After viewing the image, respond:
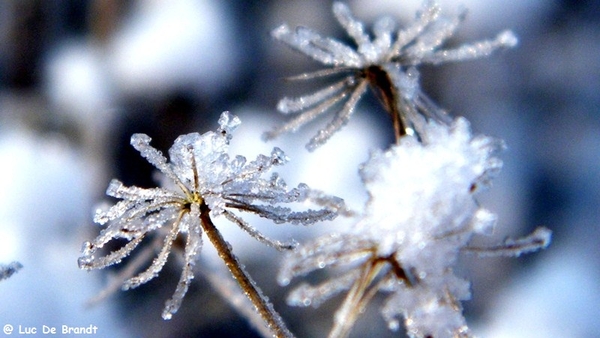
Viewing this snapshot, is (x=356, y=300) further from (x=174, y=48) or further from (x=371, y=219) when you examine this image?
(x=174, y=48)

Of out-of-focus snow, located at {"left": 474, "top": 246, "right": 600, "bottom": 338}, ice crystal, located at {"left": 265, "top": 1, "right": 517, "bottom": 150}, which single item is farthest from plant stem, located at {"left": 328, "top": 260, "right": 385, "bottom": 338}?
out-of-focus snow, located at {"left": 474, "top": 246, "right": 600, "bottom": 338}

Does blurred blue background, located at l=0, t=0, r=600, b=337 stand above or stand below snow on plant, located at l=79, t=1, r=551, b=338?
above

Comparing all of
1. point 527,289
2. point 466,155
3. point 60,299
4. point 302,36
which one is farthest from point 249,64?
point 466,155

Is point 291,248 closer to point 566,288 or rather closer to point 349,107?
point 349,107

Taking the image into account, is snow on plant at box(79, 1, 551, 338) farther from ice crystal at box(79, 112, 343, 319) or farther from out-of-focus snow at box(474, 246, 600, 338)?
out-of-focus snow at box(474, 246, 600, 338)

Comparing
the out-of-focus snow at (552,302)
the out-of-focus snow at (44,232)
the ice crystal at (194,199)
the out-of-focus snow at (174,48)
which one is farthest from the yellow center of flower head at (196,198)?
the out-of-focus snow at (174,48)

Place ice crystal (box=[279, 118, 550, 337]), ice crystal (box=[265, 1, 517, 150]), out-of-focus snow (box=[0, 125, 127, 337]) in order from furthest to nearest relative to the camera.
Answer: out-of-focus snow (box=[0, 125, 127, 337])
ice crystal (box=[265, 1, 517, 150])
ice crystal (box=[279, 118, 550, 337])

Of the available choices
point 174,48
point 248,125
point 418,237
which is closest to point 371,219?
point 418,237
